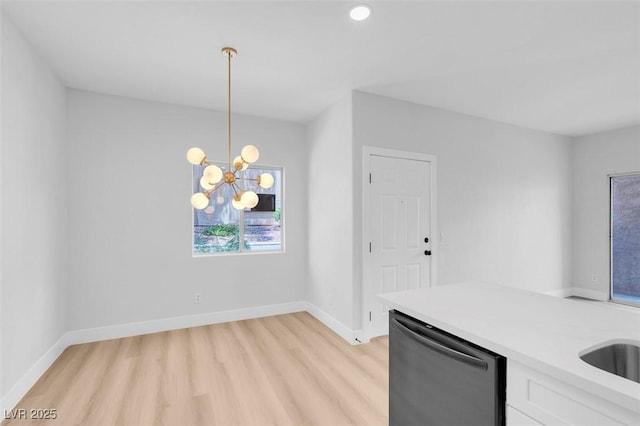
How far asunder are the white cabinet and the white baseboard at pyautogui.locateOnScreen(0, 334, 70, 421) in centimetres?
307

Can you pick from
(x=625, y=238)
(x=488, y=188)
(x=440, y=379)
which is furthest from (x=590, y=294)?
(x=440, y=379)

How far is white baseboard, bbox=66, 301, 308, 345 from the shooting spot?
3.31 metres

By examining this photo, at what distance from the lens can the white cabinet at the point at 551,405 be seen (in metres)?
0.82

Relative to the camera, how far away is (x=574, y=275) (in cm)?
529

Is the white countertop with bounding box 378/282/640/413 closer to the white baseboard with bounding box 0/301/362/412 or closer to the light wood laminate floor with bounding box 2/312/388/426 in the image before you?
the light wood laminate floor with bounding box 2/312/388/426

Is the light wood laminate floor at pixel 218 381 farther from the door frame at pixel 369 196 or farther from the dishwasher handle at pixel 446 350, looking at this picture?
the dishwasher handle at pixel 446 350

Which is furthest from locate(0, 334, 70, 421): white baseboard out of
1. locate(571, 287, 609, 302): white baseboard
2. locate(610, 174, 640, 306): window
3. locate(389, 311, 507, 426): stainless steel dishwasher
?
locate(610, 174, 640, 306): window

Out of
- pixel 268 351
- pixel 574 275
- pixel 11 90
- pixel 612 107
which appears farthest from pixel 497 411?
pixel 574 275

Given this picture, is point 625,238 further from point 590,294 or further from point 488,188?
point 488,188

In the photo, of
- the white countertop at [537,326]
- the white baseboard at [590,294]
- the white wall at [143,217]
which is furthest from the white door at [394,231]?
the white baseboard at [590,294]

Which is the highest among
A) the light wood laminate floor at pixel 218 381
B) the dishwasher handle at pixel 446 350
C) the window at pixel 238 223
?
the window at pixel 238 223

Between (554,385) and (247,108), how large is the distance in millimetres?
3889

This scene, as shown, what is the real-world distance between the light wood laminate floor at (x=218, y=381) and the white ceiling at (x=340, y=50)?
9.20 feet

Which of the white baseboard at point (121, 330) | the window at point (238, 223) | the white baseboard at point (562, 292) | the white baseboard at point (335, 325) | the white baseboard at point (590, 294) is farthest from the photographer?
the white baseboard at point (562, 292)
